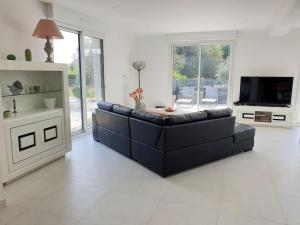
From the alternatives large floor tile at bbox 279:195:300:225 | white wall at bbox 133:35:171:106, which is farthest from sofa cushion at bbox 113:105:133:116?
white wall at bbox 133:35:171:106

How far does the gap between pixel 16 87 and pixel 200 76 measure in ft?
17.0

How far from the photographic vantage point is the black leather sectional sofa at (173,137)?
10.2 ft

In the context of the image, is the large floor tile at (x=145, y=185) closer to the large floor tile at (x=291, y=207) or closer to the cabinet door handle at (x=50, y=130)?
the large floor tile at (x=291, y=207)

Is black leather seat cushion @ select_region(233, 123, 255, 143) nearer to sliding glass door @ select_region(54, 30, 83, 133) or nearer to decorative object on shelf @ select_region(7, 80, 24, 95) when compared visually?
sliding glass door @ select_region(54, 30, 83, 133)

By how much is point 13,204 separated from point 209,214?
2.06m

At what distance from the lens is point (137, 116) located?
3.49m

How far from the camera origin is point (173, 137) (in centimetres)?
308

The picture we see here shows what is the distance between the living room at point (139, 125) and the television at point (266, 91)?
26mm

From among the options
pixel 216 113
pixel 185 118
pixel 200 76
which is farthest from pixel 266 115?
pixel 185 118

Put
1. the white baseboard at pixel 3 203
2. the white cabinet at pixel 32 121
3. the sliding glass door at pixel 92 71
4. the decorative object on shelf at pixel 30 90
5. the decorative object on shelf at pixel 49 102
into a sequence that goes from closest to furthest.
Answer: the white baseboard at pixel 3 203
the white cabinet at pixel 32 121
the decorative object on shelf at pixel 30 90
the decorative object on shelf at pixel 49 102
the sliding glass door at pixel 92 71

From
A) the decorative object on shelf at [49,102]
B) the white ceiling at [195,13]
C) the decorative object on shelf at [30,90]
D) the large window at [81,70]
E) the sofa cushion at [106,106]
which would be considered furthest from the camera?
the large window at [81,70]

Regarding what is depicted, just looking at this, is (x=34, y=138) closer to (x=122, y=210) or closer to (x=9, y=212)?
(x=9, y=212)

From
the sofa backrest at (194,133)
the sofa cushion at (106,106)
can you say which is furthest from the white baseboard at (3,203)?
the sofa cushion at (106,106)

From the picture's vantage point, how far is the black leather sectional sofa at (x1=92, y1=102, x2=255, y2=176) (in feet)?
10.2
